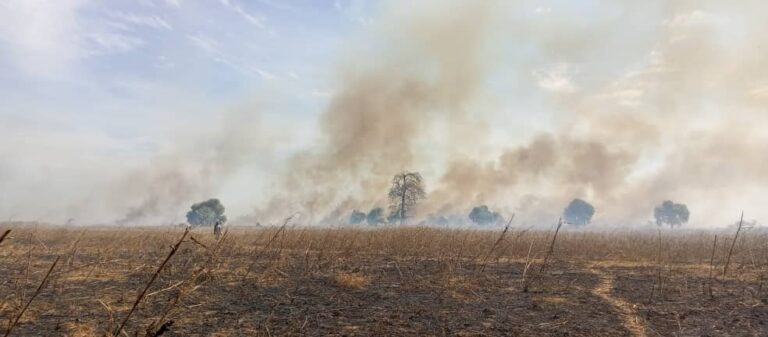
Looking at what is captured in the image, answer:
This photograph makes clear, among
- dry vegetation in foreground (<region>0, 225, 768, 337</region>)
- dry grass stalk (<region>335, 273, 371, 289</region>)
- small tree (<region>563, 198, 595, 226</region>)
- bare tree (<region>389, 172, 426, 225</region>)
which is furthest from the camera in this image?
small tree (<region>563, 198, 595, 226</region>)

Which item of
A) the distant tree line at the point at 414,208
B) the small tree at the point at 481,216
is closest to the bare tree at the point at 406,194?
the distant tree line at the point at 414,208

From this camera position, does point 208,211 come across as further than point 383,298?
Yes

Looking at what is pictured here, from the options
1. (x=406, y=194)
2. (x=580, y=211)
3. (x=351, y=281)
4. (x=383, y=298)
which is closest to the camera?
(x=383, y=298)

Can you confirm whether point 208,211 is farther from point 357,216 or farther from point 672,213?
point 672,213

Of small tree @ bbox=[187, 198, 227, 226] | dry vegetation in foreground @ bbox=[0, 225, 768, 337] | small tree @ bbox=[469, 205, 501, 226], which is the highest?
small tree @ bbox=[469, 205, 501, 226]

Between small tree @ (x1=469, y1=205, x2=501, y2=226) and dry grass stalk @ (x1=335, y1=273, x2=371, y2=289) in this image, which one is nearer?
dry grass stalk @ (x1=335, y1=273, x2=371, y2=289)

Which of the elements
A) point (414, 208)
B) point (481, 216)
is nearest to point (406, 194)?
point (414, 208)

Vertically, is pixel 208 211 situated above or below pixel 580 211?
below

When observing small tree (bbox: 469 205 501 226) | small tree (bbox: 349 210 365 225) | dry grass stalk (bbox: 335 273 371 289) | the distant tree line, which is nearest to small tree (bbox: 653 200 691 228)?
the distant tree line

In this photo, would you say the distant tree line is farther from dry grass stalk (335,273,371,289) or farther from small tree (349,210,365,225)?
dry grass stalk (335,273,371,289)

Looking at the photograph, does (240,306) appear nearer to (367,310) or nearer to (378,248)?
(367,310)

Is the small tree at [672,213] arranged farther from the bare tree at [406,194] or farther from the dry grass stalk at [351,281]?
the dry grass stalk at [351,281]

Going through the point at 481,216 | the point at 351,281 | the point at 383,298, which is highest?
the point at 481,216

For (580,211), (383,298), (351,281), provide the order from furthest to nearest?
(580,211) < (351,281) < (383,298)
